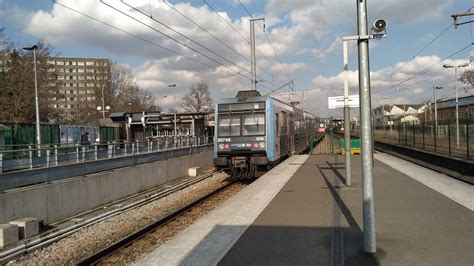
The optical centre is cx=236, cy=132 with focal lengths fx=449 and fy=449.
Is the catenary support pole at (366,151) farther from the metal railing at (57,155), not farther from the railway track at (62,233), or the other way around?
the metal railing at (57,155)

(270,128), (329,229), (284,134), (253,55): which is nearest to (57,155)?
(270,128)

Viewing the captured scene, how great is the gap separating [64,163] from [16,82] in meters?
25.1

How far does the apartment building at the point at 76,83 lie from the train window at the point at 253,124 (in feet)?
101

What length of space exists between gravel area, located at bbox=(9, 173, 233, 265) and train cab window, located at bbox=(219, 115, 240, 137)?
8.57ft

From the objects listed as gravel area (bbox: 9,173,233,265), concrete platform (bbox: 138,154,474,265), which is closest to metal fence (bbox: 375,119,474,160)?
concrete platform (bbox: 138,154,474,265)

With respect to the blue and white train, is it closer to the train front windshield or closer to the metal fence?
the train front windshield

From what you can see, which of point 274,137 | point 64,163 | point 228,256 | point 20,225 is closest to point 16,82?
point 64,163

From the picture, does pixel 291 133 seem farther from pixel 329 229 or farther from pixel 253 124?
pixel 329 229

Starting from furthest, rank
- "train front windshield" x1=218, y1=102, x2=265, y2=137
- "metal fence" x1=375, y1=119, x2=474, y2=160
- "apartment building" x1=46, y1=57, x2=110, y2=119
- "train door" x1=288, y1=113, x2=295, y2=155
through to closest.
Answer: "apartment building" x1=46, y1=57, x2=110, y2=119
"train door" x1=288, y1=113, x2=295, y2=155
"train front windshield" x1=218, y1=102, x2=265, y2=137
"metal fence" x1=375, y1=119, x2=474, y2=160

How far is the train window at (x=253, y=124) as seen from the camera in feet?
57.1

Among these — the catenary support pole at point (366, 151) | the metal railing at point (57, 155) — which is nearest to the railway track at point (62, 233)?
the metal railing at point (57, 155)

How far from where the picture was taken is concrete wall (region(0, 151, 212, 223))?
11.8 metres

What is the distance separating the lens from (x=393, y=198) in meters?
10.6

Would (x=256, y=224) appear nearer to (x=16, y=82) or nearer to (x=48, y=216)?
(x=48, y=216)
